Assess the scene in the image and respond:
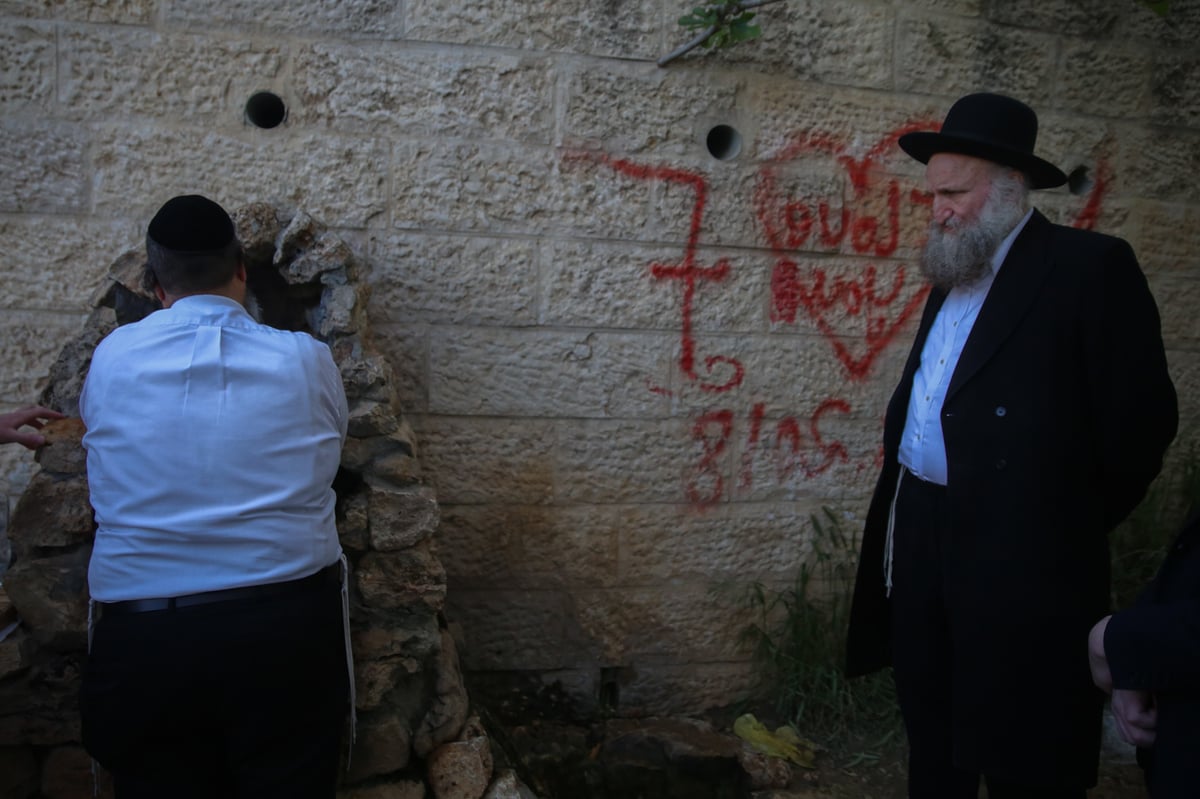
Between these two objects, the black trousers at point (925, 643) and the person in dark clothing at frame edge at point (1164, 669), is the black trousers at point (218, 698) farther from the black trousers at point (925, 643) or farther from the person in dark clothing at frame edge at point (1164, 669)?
the person in dark clothing at frame edge at point (1164, 669)

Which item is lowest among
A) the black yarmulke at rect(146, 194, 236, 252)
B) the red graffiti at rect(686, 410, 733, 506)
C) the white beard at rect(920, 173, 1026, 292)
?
the red graffiti at rect(686, 410, 733, 506)

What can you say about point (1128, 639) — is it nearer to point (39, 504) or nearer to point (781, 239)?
point (781, 239)

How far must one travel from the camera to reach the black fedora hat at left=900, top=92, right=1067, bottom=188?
2.19m

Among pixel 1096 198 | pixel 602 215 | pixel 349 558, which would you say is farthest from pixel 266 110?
pixel 1096 198

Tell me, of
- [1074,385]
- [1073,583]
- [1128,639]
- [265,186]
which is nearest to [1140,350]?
[1074,385]

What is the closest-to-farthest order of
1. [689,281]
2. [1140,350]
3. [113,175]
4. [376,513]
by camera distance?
[1140,350]
[376,513]
[113,175]
[689,281]

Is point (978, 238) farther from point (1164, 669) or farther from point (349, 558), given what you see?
point (349, 558)

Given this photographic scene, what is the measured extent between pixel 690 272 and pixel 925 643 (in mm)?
1515

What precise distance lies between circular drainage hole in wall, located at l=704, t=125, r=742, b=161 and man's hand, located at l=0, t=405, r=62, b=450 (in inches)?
88.7

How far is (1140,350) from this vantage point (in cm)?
197

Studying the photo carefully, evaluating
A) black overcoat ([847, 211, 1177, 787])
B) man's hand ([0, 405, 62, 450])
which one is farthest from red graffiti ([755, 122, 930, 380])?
man's hand ([0, 405, 62, 450])

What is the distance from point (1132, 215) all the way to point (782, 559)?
6.38 ft

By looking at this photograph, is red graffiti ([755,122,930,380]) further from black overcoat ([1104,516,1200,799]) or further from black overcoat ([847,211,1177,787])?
black overcoat ([1104,516,1200,799])

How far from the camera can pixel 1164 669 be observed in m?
1.46
